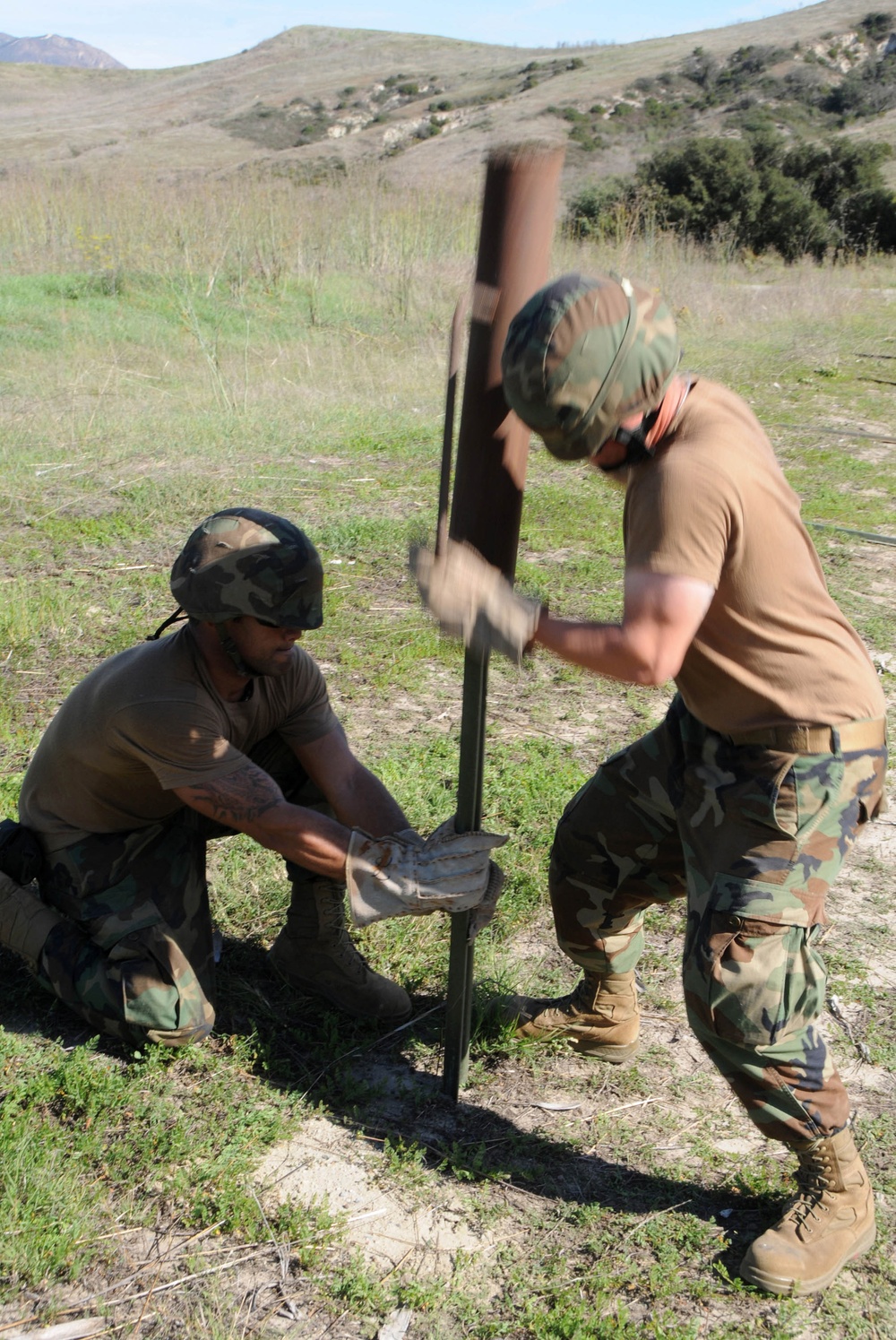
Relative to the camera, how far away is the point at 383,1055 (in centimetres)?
289

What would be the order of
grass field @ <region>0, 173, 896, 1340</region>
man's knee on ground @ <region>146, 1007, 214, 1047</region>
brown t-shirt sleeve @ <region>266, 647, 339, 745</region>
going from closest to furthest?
1. grass field @ <region>0, 173, 896, 1340</region>
2. man's knee on ground @ <region>146, 1007, 214, 1047</region>
3. brown t-shirt sleeve @ <region>266, 647, 339, 745</region>

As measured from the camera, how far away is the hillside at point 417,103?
141 ft

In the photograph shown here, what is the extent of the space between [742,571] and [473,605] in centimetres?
48

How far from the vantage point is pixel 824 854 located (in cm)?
208

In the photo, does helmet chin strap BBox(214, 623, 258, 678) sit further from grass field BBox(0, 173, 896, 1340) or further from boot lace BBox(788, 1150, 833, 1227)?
boot lace BBox(788, 1150, 833, 1227)

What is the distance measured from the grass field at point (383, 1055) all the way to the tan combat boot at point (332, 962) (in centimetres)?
7

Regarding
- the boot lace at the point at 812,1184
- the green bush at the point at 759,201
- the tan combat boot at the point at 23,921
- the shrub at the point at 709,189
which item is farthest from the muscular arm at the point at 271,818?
the shrub at the point at 709,189

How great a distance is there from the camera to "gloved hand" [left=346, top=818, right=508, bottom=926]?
2410mm

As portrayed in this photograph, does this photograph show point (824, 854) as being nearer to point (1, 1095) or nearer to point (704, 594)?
point (704, 594)

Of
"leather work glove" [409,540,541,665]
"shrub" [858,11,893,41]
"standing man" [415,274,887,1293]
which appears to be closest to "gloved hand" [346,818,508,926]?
"standing man" [415,274,887,1293]

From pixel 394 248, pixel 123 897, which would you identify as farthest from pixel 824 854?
pixel 394 248

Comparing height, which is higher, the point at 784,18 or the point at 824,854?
the point at 784,18

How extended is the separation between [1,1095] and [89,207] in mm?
13034

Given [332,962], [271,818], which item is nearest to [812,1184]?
[332,962]
